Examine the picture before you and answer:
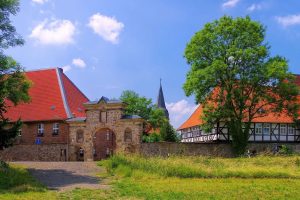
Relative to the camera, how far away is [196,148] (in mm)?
41125

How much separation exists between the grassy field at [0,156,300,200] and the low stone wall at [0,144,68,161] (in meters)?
13.5

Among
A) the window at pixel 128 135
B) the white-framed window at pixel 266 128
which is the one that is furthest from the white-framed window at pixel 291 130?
the window at pixel 128 135

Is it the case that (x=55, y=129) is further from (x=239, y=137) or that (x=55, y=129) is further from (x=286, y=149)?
(x=286, y=149)

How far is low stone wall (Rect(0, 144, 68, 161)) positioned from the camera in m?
40.5

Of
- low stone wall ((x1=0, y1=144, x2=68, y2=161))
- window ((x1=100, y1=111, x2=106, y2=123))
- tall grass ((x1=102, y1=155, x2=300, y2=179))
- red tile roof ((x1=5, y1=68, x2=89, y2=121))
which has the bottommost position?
low stone wall ((x1=0, y1=144, x2=68, y2=161))

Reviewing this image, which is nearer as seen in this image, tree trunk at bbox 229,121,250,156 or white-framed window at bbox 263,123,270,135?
tree trunk at bbox 229,121,250,156

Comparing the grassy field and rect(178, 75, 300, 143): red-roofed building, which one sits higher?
rect(178, 75, 300, 143): red-roofed building

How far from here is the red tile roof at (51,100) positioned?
42.8 meters

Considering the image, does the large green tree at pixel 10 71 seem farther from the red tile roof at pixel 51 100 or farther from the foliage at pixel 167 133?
the foliage at pixel 167 133

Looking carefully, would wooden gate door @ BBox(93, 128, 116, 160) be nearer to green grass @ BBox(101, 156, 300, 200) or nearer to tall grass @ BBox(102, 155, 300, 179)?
green grass @ BBox(101, 156, 300, 200)

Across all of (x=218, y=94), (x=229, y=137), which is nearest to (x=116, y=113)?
(x=218, y=94)

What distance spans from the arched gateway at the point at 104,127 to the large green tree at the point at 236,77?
8.83 meters

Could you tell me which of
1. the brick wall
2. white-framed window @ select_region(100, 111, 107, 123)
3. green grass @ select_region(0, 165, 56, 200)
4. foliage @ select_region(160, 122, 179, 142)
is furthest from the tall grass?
foliage @ select_region(160, 122, 179, 142)

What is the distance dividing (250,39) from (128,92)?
19183mm
